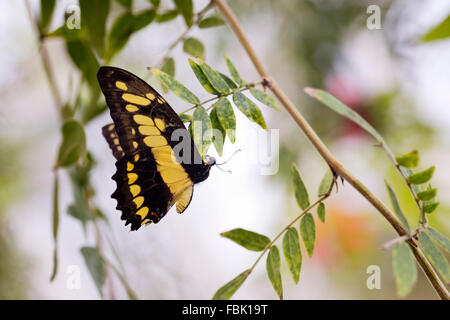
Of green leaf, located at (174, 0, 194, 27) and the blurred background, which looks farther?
the blurred background

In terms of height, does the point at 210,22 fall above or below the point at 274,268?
above

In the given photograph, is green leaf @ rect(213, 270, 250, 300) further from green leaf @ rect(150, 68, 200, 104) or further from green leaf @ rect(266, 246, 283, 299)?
green leaf @ rect(150, 68, 200, 104)

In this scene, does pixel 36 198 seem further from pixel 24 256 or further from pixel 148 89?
pixel 148 89

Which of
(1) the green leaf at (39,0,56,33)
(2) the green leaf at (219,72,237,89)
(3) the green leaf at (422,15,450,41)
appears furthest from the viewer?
(1) the green leaf at (39,0,56,33)

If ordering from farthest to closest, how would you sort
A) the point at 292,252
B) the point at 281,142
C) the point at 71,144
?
the point at 281,142 → the point at 71,144 → the point at 292,252

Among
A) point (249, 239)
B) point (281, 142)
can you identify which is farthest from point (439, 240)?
point (281, 142)

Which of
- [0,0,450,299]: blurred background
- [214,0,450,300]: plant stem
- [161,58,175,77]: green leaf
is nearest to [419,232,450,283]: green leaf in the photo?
[214,0,450,300]: plant stem

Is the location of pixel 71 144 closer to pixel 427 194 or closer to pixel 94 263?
pixel 94 263
